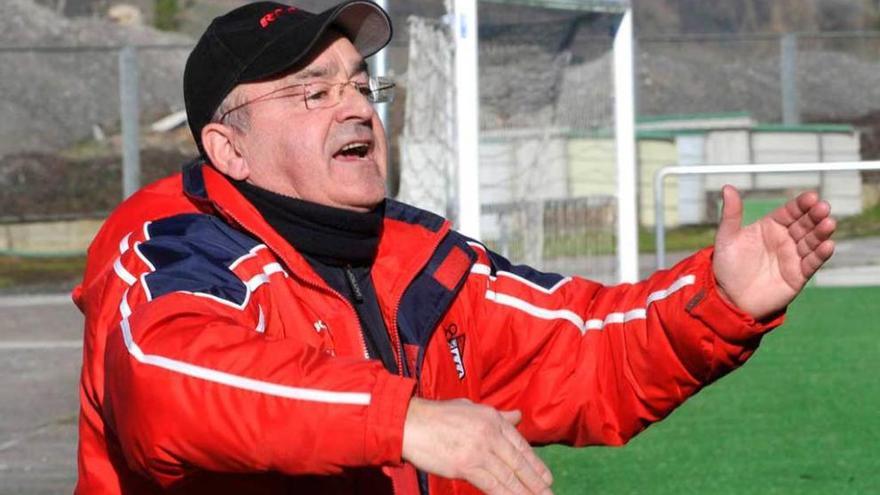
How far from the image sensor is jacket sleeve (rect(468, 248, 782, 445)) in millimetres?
3434

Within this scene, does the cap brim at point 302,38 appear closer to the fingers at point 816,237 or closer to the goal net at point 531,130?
the fingers at point 816,237

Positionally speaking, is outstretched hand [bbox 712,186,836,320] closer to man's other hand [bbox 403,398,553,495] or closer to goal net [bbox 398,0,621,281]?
man's other hand [bbox 403,398,553,495]

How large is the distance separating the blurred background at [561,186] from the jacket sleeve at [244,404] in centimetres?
420

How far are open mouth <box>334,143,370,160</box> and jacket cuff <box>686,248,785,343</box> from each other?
688 mm

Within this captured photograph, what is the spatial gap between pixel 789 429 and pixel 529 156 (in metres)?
4.39

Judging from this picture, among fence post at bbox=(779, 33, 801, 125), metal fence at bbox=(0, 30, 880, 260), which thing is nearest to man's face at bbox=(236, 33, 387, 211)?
metal fence at bbox=(0, 30, 880, 260)

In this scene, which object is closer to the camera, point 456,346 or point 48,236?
point 456,346

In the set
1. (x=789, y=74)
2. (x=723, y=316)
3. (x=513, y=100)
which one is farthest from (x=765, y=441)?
(x=789, y=74)

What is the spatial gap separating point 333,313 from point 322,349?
9cm

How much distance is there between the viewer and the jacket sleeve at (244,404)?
248 cm

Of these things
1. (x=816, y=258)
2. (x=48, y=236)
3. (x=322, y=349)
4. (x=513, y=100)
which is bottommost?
(x=48, y=236)

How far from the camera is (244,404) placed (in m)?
2.51

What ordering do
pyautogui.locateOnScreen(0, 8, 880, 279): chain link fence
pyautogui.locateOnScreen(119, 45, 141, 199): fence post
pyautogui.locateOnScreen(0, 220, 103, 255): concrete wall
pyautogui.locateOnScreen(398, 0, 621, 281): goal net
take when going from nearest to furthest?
pyautogui.locateOnScreen(398, 0, 621, 281): goal net < pyautogui.locateOnScreen(0, 8, 880, 279): chain link fence < pyautogui.locateOnScreen(119, 45, 141, 199): fence post < pyautogui.locateOnScreen(0, 220, 103, 255): concrete wall

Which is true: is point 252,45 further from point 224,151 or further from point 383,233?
point 383,233
